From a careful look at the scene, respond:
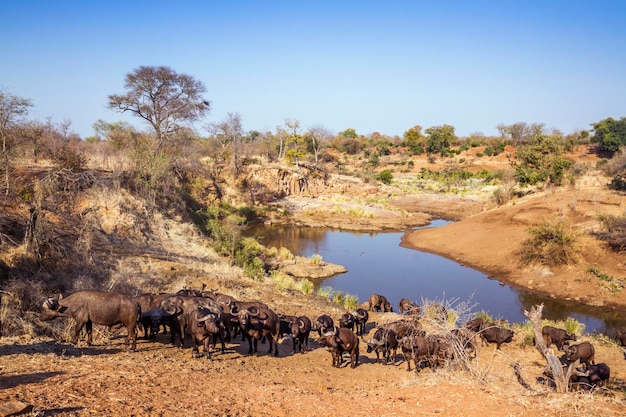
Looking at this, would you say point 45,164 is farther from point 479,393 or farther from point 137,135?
point 479,393

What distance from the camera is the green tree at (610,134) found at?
67875mm

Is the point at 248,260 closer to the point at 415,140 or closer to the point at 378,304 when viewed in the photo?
the point at 378,304

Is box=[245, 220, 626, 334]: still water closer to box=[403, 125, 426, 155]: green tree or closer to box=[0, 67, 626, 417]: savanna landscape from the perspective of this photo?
box=[0, 67, 626, 417]: savanna landscape

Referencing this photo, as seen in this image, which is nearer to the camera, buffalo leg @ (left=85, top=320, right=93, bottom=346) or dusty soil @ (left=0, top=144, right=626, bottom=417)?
dusty soil @ (left=0, top=144, right=626, bottom=417)

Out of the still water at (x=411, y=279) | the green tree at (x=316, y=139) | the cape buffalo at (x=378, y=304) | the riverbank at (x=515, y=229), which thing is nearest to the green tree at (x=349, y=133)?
the green tree at (x=316, y=139)

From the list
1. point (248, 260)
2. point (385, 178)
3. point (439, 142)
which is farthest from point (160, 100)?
point (439, 142)

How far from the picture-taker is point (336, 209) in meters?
44.5

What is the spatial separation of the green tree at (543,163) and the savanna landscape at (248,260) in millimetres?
139

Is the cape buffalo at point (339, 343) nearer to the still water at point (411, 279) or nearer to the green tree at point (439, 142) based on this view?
the still water at point (411, 279)

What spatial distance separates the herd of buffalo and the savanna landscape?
38 cm

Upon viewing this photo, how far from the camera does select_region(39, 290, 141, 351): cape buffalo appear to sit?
29.7ft

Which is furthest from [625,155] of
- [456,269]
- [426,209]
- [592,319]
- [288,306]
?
[288,306]

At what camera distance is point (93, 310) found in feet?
30.0

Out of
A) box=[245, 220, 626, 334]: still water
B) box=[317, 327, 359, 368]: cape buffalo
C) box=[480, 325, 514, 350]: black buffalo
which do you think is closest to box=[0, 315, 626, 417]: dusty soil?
box=[317, 327, 359, 368]: cape buffalo
